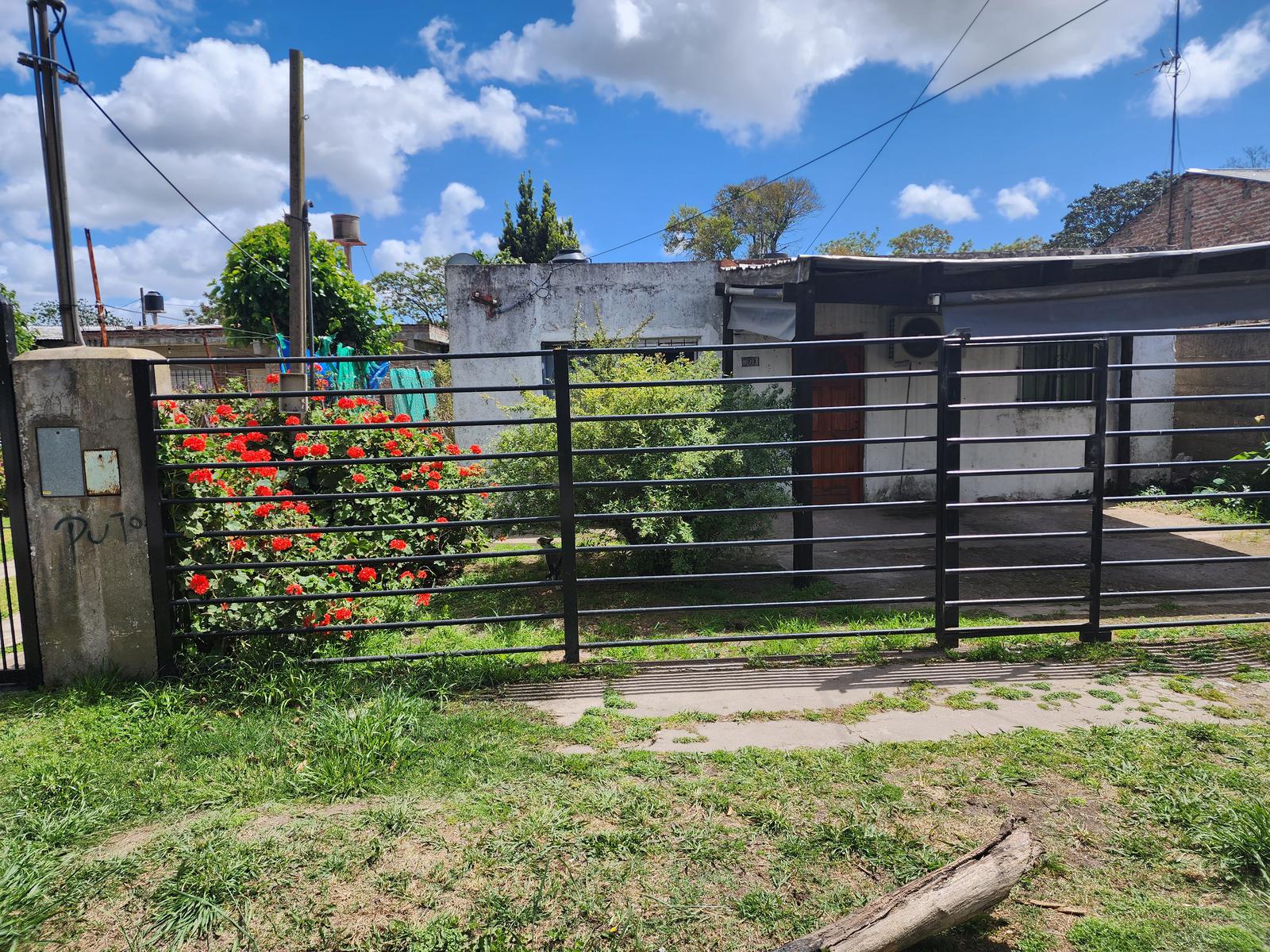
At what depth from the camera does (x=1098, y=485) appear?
4973 mm

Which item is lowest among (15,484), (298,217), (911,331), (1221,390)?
(15,484)

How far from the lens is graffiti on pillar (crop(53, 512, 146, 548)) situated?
172 inches

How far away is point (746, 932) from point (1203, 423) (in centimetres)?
1310

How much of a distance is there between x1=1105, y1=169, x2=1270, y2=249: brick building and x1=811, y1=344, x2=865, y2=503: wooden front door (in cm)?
1106

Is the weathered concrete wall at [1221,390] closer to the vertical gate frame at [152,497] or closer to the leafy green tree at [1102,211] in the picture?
the vertical gate frame at [152,497]

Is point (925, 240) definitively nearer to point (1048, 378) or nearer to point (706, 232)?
point (706, 232)

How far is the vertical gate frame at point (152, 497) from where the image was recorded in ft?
14.5

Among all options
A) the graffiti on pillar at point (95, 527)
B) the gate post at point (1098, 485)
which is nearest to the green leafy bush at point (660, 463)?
the gate post at point (1098, 485)

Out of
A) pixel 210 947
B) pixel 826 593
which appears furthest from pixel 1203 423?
pixel 210 947

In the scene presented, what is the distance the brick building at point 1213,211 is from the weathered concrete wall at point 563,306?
497 inches

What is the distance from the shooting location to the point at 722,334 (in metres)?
11.3

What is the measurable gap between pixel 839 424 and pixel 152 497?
8814mm

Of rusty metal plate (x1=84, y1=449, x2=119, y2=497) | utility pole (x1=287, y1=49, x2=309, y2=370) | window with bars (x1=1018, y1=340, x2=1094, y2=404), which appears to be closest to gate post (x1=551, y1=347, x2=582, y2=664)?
rusty metal plate (x1=84, y1=449, x2=119, y2=497)

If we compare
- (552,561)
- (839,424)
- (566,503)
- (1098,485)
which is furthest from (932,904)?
(839,424)
